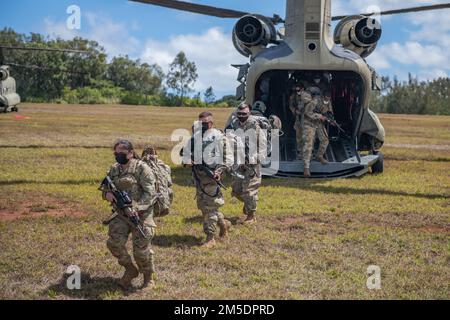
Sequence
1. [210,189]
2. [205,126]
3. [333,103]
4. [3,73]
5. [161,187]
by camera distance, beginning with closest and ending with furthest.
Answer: [161,187]
[210,189]
[205,126]
[333,103]
[3,73]

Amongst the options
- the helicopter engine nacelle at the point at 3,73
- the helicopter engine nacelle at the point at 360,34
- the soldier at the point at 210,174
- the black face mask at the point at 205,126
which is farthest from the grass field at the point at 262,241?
the helicopter engine nacelle at the point at 3,73

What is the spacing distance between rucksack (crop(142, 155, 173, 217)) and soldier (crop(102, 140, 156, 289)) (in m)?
0.17

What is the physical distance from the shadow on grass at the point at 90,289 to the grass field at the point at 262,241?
10 mm

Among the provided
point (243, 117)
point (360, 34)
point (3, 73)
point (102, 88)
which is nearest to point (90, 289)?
point (243, 117)

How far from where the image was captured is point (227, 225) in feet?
26.4

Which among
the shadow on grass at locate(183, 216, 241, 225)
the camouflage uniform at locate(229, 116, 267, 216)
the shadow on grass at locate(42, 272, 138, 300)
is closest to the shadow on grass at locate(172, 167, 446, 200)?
the shadow on grass at locate(183, 216, 241, 225)

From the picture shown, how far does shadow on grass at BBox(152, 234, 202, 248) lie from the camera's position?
7.56m

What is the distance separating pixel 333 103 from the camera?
1506 cm

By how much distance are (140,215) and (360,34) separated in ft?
31.2

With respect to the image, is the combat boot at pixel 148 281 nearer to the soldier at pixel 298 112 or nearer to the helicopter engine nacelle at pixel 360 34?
the soldier at pixel 298 112

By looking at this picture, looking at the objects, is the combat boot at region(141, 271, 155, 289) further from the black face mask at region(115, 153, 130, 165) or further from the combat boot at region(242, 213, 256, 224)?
the combat boot at region(242, 213, 256, 224)

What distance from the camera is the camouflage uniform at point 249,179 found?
874 cm

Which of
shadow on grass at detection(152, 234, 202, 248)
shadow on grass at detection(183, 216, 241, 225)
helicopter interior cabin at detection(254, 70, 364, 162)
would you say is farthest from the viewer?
helicopter interior cabin at detection(254, 70, 364, 162)

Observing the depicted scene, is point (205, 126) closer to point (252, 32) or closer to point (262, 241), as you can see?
point (262, 241)
